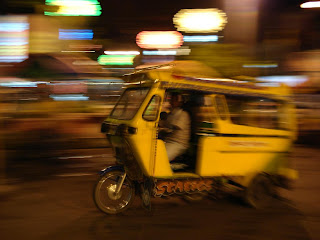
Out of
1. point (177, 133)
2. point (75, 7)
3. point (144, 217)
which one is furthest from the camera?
point (75, 7)

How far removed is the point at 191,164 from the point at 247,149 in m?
0.91

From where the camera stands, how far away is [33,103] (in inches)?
373

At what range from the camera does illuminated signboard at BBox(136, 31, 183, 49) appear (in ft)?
64.3

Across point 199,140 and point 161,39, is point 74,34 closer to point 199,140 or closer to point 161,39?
point 199,140

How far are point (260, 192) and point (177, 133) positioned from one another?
1703 millimetres

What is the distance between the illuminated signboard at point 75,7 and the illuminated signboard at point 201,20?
3679 millimetres

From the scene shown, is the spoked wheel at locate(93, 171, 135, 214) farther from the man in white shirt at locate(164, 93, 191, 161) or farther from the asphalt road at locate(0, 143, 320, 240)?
the man in white shirt at locate(164, 93, 191, 161)

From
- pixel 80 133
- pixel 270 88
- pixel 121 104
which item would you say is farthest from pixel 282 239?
pixel 80 133

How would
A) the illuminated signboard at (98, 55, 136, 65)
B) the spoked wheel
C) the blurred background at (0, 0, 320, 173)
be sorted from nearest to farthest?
1. the spoked wheel
2. the blurred background at (0, 0, 320, 173)
3. the illuminated signboard at (98, 55, 136, 65)

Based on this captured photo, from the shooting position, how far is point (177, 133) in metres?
5.59

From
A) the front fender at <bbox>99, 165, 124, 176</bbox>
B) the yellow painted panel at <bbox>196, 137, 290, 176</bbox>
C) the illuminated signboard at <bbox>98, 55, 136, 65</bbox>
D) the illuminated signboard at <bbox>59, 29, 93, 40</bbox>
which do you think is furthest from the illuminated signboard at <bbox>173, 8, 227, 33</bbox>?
the illuminated signboard at <bbox>98, 55, 136, 65</bbox>

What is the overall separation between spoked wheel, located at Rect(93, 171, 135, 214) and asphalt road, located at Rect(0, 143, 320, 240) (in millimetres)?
143

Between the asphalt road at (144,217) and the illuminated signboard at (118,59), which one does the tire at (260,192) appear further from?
the illuminated signboard at (118,59)

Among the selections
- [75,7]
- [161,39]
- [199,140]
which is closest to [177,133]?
[199,140]
